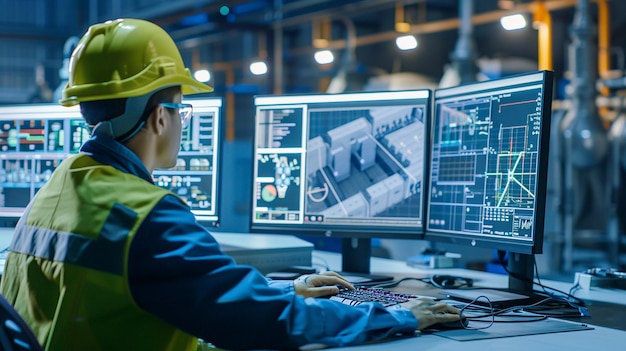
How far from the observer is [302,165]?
193 centimetres

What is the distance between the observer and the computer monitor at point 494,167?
152 cm

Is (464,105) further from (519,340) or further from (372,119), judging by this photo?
(519,340)

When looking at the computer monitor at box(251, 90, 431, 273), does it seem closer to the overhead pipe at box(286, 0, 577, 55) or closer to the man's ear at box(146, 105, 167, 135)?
the man's ear at box(146, 105, 167, 135)

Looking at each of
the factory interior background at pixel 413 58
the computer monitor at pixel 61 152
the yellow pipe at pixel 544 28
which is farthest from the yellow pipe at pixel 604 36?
the computer monitor at pixel 61 152

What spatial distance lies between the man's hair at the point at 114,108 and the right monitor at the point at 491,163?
2.44 feet

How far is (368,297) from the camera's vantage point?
4.68ft

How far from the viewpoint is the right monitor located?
4.97 feet

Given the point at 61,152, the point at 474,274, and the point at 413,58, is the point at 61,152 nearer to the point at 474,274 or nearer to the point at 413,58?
the point at 474,274

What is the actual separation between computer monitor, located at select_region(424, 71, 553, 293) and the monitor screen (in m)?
0.05

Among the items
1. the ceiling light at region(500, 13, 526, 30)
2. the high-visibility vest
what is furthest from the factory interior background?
the high-visibility vest

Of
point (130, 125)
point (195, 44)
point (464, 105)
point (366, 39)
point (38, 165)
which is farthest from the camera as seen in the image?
point (195, 44)

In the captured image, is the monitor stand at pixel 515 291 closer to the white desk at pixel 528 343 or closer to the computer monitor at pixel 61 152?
the white desk at pixel 528 343

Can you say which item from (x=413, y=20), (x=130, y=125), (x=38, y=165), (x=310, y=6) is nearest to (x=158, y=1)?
(x=310, y=6)

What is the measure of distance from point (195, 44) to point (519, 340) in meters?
6.40
